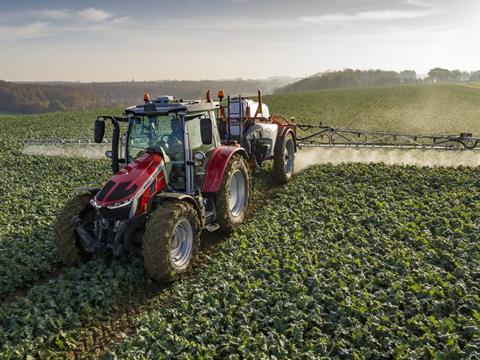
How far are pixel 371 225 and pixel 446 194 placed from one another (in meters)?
3.03

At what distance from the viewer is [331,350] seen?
515 centimetres

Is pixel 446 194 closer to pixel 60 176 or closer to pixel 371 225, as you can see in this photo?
pixel 371 225

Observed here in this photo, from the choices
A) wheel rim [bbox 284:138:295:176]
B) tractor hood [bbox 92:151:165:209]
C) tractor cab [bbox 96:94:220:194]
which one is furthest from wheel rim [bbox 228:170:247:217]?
wheel rim [bbox 284:138:295:176]

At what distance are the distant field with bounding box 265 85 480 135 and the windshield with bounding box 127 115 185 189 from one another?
28.2 meters

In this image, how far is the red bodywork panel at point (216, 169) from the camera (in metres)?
8.21

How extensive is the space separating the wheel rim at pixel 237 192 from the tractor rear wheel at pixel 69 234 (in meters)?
3.20

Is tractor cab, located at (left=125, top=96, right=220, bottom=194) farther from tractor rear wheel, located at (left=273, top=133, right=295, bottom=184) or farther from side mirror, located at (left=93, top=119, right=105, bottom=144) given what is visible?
tractor rear wheel, located at (left=273, top=133, right=295, bottom=184)

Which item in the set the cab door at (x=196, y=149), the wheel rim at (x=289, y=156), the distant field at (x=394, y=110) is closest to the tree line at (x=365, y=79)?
the distant field at (x=394, y=110)

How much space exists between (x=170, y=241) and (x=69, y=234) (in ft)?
6.38

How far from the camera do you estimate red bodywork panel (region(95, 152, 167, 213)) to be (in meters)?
6.75

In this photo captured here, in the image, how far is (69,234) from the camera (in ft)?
23.5

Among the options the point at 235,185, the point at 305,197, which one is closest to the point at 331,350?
the point at 235,185

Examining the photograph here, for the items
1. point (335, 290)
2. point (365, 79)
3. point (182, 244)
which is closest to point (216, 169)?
point (182, 244)

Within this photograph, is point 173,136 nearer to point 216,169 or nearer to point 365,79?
point 216,169
